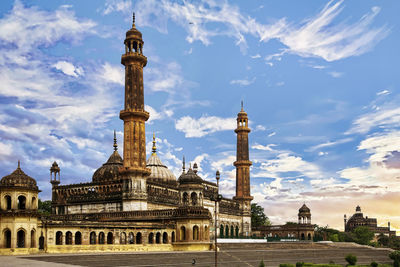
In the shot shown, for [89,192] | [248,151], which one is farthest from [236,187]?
[89,192]

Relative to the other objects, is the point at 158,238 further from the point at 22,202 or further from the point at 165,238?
the point at 22,202

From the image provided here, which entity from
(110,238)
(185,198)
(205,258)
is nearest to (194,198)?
(185,198)

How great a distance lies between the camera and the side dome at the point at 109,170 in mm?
66713

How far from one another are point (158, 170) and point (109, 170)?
932 cm

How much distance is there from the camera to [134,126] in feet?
196

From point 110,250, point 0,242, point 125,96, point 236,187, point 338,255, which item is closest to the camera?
point 0,242

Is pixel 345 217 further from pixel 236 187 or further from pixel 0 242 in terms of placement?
pixel 0 242

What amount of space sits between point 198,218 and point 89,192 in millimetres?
21980

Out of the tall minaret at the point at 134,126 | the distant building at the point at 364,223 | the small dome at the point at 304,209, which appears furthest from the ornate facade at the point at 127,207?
the distant building at the point at 364,223

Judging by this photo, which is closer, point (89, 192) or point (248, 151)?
point (89, 192)

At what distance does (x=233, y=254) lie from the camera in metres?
43.2

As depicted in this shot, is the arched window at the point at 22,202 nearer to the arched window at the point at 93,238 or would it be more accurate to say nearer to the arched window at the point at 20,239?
the arched window at the point at 20,239

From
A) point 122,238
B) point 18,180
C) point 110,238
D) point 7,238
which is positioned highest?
point 18,180

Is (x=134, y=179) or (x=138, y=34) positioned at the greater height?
(x=138, y=34)
